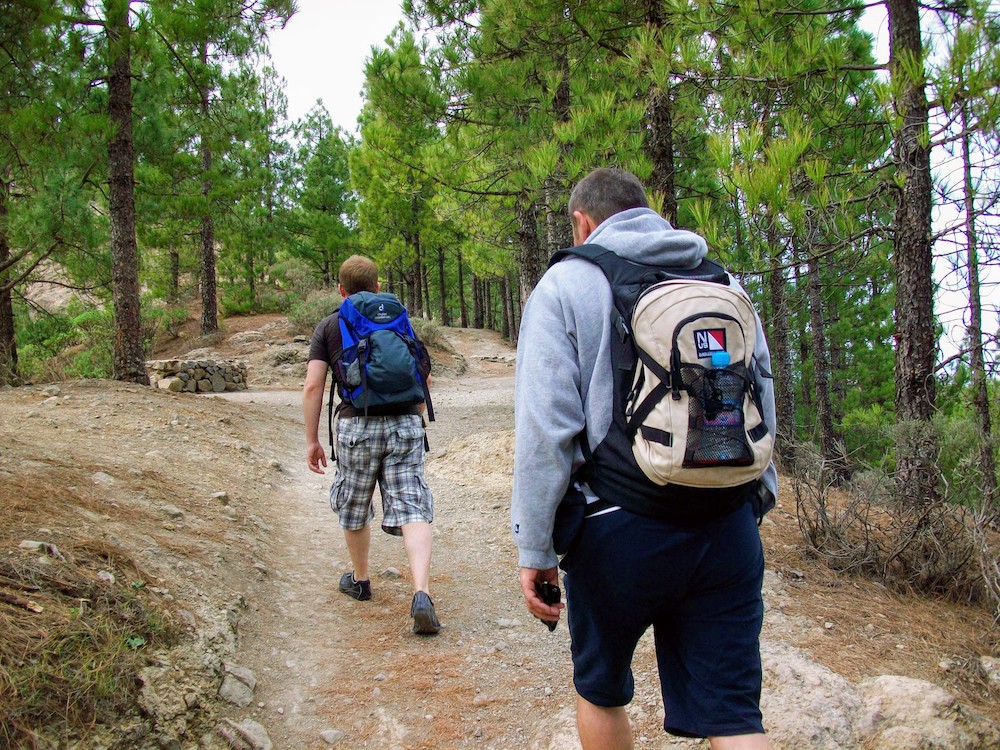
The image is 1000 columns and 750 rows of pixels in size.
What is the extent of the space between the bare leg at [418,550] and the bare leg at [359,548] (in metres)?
0.32

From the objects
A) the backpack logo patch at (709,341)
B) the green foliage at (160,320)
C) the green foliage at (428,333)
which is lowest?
the backpack logo patch at (709,341)

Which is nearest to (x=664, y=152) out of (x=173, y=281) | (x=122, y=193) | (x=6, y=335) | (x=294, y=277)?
(x=122, y=193)

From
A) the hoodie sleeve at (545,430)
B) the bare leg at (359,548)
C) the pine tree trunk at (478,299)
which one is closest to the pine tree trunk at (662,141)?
the bare leg at (359,548)

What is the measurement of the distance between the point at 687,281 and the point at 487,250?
58.9ft

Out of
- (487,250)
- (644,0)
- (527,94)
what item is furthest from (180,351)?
(644,0)

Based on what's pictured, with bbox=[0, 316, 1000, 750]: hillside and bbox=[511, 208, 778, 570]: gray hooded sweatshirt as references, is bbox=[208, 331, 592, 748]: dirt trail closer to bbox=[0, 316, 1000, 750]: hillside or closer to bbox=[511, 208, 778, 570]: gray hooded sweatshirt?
bbox=[0, 316, 1000, 750]: hillside

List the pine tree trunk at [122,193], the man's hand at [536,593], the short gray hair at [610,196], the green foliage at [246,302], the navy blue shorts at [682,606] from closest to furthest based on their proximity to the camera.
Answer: the navy blue shorts at [682,606]
the man's hand at [536,593]
the short gray hair at [610,196]
the pine tree trunk at [122,193]
the green foliage at [246,302]

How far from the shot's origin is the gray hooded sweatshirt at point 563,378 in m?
1.83

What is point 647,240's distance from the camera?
1948 millimetres

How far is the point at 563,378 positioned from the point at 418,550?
229 cm

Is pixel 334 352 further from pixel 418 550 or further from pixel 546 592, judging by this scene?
pixel 546 592

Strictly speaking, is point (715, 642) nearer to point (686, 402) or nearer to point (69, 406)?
point (686, 402)

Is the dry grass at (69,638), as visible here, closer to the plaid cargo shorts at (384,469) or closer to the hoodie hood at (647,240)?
the plaid cargo shorts at (384,469)

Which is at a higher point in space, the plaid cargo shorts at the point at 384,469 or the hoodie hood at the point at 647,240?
the hoodie hood at the point at 647,240
